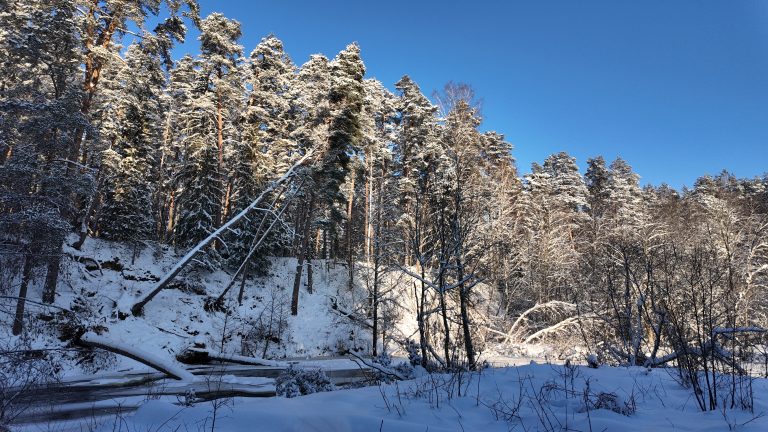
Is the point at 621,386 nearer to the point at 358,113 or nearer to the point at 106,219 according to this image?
the point at 358,113

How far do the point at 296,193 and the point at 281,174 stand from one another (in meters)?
6.45

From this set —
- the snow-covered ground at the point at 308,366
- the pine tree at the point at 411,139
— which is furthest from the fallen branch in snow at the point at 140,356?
the pine tree at the point at 411,139

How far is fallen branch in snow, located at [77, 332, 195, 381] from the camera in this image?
871 centimetres

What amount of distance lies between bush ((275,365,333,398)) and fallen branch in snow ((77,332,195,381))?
2.85m

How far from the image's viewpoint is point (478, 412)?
4230 mm

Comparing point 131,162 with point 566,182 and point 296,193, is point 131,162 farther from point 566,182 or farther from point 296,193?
point 566,182

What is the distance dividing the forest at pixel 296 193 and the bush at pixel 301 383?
6.60ft

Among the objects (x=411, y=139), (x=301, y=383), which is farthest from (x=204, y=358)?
(x=411, y=139)

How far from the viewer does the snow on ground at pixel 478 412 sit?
3.61m

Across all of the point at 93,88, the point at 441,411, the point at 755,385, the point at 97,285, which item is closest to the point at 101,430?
the point at 441,411

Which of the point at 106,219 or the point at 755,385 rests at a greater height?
the point at 106,219

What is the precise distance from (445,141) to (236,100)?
1257 cm

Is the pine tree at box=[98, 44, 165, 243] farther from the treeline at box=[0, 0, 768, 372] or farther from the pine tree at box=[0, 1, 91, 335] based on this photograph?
the pine tree at box=[0, 1, 91, 335]

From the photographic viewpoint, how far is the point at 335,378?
12648mm
